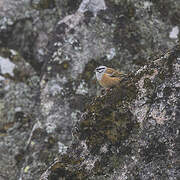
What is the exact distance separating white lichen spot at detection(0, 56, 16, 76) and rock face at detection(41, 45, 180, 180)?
12.8ft

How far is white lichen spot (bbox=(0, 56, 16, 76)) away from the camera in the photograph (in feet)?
26.5

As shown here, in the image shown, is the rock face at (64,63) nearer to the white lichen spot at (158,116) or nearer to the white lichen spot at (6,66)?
the white lichen spot at (6,66)

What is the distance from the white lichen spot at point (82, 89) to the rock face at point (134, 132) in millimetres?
2333

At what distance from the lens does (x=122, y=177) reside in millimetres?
4121

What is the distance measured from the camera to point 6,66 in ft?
26.7

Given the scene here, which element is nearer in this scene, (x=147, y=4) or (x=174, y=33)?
(x=174, y=33)

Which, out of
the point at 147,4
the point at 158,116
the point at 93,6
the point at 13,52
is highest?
the point at 93,6

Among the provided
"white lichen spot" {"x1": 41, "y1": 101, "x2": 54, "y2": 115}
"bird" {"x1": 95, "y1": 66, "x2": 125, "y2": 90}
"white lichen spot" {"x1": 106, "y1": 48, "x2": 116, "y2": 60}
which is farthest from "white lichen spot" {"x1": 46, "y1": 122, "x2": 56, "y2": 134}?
"white lichen spot" {"x1": 106, "y1": 48, "x2": 116, "y2": 60}

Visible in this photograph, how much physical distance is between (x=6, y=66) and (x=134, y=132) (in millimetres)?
5102

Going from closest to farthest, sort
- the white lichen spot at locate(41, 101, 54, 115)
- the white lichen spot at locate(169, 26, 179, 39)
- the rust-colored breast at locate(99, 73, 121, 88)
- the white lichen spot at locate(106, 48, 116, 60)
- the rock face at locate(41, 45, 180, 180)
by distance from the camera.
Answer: the rock face at locate(41, 45, 180, 180)
the rust-colored breast at locate(99, 73, 121, 88)
the white lichen spot at locate(41, 101, 54, 115)
the white lichen spot at locate(106, 48, 116, 60)
the white lichen spot at locate(169, 26, 179, 39)

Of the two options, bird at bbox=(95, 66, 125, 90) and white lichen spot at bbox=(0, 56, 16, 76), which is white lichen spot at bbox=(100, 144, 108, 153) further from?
white lichen spot at bbox=(0, 56, 16, 76)

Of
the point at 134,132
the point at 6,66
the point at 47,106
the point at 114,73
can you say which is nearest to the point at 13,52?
the point at 6,66

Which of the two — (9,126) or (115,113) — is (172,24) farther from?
(9,126)

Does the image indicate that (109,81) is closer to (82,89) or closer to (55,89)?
(82,89)
